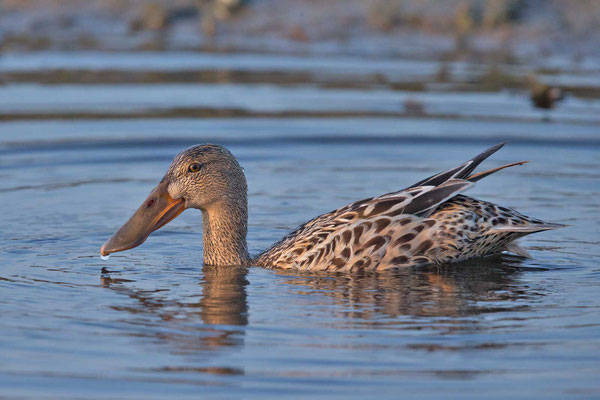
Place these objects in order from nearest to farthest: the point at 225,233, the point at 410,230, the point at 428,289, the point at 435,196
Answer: the point at 428,289 < the point at 435,196 < the point at 410,230 < the point at 225,233

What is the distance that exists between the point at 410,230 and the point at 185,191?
1.66m

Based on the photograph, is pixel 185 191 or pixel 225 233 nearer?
pixel 185 191

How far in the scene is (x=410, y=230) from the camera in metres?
8.29

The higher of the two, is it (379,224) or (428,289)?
(379,224)

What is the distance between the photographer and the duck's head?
8.40 m

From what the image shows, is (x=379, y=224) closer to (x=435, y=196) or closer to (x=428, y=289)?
(x=435, y=196)

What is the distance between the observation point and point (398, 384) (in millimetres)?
5848

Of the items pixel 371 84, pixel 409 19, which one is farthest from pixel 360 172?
pixel 409 19

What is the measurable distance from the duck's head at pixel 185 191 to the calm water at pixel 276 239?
0.93ft

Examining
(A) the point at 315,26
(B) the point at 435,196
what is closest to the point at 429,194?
(B) the point at 435,196

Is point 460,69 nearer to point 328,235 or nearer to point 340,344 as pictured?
point 328,235

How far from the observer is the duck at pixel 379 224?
323 inches

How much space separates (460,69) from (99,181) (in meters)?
6.55

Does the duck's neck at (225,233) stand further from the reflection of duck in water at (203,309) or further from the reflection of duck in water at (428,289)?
the reflection of duck in water at (428,289)
